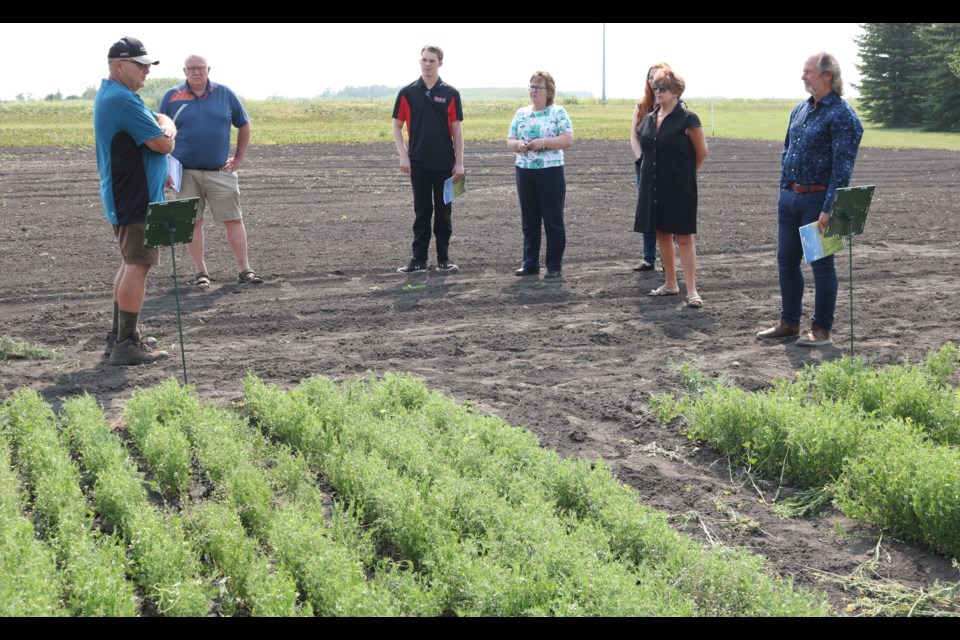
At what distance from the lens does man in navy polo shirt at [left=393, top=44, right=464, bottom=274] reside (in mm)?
9758

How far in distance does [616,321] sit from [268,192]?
36.8 feet

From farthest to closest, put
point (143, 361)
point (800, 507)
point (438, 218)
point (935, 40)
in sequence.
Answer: point (935, 40) < point (438, 218) < point (143, 361) < point (800, 507)

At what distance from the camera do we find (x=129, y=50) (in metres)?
6.59

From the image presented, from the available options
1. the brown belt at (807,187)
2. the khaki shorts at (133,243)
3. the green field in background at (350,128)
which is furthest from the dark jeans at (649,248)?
the green field in background at (350,128)

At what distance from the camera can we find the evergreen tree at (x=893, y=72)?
152 ft

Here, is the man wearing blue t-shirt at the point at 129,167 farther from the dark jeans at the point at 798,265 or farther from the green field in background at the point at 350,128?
the green field in background at the point at 350,128

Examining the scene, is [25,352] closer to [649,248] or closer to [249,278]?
[249,278]

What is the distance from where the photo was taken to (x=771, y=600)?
370cm

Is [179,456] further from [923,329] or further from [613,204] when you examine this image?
[613,204]

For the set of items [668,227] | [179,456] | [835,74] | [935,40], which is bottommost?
[179,456]

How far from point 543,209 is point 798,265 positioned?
10.2 ft

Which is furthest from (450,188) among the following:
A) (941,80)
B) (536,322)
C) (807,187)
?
(941,80)

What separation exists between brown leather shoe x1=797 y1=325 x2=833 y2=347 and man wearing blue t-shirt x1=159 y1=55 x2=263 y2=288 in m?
5.57
